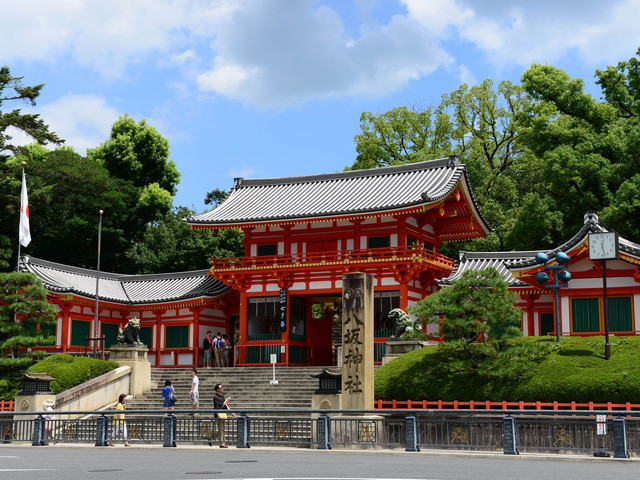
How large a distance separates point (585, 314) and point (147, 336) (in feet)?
77.8

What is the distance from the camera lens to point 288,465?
15008 millimetres

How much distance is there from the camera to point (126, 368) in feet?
104

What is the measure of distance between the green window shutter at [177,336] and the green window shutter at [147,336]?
3.75ft

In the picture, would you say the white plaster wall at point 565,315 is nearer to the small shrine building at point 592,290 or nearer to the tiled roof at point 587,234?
the small shrine building at point 592,290

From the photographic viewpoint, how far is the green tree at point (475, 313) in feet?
80.7

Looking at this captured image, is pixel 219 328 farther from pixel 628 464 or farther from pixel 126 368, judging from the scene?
pixel 628 464

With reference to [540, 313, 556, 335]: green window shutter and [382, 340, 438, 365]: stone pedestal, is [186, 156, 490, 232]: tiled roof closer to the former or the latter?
[540, 313, 556, 335]: green window shutter

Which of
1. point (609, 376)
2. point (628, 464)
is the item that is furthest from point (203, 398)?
point (628, 464)

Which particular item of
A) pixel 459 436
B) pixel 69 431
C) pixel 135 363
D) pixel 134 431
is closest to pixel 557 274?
pixel 459 436

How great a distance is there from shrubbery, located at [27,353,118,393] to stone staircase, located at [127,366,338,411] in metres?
1.76

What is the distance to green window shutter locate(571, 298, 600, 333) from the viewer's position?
99.9 ft

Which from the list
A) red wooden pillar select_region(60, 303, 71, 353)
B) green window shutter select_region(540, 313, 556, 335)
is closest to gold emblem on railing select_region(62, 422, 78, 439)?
red wooden pillar select_region(60, 303, 71, 353)

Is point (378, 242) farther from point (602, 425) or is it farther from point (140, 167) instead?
point (140, 167)

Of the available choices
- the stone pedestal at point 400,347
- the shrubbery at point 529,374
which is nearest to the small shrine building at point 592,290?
the shrubbery at point 529,374
